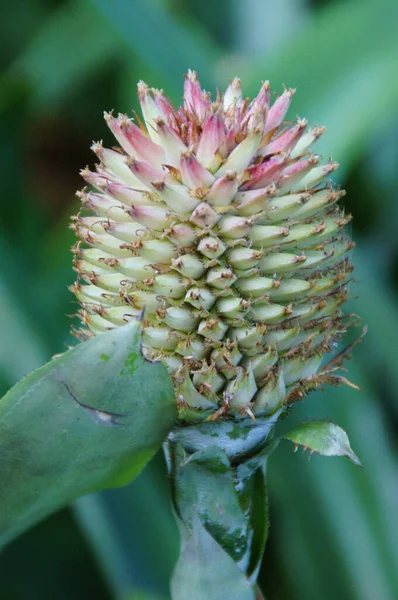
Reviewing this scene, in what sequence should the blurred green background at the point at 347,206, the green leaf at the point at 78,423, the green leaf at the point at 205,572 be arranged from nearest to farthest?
the green leaf at the point at 78,423 < the green leaf at the point at 205,572 < the blurred green background at the point at 347,206

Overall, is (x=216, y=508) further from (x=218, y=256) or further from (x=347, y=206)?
(x=347, y=206)

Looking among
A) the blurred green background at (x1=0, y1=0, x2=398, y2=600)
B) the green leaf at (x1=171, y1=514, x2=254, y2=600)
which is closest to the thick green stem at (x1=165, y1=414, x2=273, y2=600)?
the green leaf at (x1=171, y1=514, x2=254, y2=600)

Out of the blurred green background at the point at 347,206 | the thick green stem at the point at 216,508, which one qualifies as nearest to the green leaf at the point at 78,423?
the thick green stem at the point at 216,508

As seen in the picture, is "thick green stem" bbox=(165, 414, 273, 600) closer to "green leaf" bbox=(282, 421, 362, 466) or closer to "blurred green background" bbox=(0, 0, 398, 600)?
"green leaf" bbox=(282, 421, 362, 466)

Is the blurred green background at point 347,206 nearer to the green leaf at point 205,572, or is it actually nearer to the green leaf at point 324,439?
the green leaf at point 205,572

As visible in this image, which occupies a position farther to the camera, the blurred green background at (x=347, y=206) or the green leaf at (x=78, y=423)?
the blurred green background at (x=347, y=206)

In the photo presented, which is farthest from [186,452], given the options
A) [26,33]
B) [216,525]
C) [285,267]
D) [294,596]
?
[26,33]

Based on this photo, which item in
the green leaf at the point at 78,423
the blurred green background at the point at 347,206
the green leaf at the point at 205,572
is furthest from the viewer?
the blurred green background at the point at 347,206

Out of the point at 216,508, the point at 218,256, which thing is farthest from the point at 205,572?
the point at 218,256
